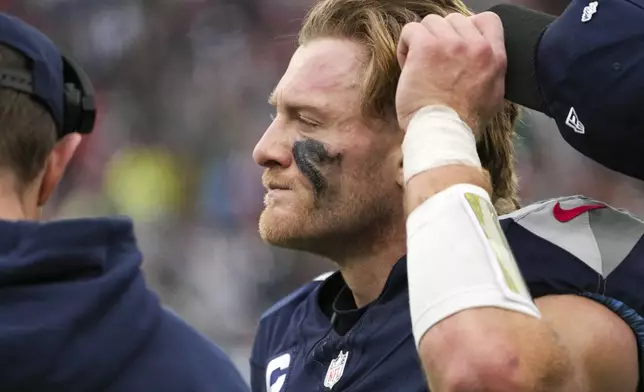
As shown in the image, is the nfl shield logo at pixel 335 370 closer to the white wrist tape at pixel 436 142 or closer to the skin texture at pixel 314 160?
the skin texture at pixel 314 160

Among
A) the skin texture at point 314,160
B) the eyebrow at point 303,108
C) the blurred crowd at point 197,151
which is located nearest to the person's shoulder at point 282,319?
the skin texture at point 314,160

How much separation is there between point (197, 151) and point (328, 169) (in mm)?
5233

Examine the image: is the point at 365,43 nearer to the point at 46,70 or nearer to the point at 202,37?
the point at 46,70

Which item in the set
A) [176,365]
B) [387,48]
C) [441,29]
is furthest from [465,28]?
[176,365]

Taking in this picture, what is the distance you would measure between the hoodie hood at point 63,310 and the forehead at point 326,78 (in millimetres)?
694

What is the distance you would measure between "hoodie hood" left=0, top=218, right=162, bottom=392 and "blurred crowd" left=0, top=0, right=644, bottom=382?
4.37 m

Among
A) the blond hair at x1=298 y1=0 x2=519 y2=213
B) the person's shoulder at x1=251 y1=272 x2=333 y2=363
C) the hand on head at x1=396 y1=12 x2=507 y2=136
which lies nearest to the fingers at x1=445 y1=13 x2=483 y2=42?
the hand on head at x1=396 y1=12 x2=507 y2=136

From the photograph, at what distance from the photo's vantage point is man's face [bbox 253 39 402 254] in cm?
204

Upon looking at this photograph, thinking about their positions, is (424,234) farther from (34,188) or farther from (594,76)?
(34,188)

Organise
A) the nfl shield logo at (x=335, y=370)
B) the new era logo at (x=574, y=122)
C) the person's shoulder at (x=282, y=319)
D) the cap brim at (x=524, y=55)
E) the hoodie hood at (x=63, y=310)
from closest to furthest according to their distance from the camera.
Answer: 1. the hoodie hood at (x=63, y=310)
2. the new era logo at (x=574, y=122)
3. the cap brim at (x=524, y=55)
4. the nfl shield logo at (x=335, y=370)
5. the person's shoulder at (x=282, y=319)

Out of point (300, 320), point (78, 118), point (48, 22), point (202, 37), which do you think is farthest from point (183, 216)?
point (78, 118)

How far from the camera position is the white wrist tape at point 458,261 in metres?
1.30

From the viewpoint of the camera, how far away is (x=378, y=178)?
2064 millimetres

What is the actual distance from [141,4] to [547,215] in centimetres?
653
